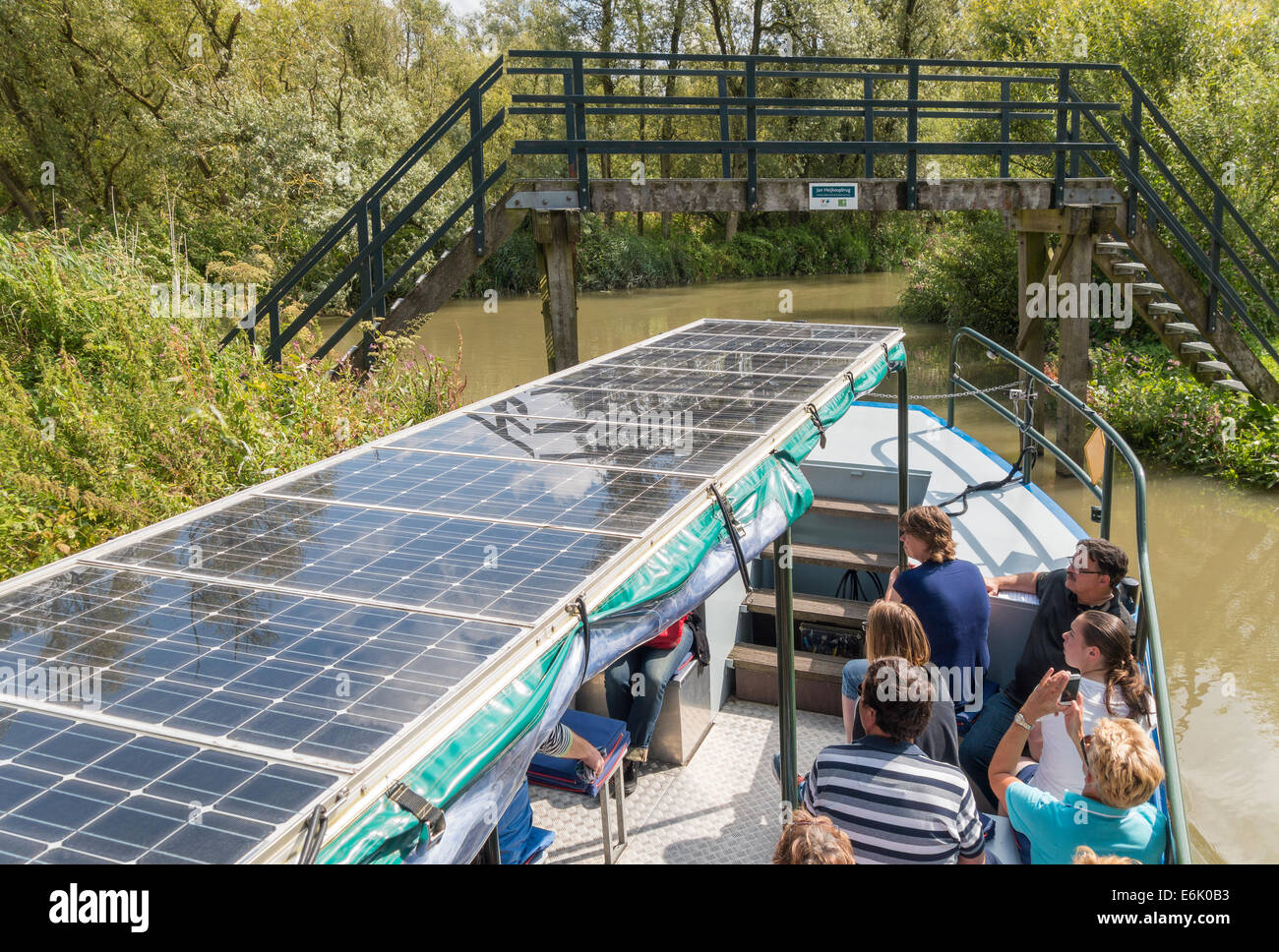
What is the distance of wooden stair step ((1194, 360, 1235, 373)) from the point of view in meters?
12.1

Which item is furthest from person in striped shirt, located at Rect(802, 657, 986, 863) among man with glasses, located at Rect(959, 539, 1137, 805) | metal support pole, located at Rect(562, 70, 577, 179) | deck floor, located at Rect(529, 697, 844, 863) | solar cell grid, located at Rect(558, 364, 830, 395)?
metal support pole, located at Rect(562, 70, 577, 179)

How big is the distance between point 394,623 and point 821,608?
4264mm

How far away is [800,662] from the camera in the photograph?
6473mm

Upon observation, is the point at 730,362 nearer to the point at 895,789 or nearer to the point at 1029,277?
the point at 895,789

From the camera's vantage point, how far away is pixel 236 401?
7.35 meters

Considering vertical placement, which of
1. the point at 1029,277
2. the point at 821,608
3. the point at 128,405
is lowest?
the point at 821,608

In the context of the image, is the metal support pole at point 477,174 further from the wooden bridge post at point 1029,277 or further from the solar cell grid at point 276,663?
the wooden bridge post at point 1029,277

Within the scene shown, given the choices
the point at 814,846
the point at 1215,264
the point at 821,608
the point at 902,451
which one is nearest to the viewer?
the point at 814,846

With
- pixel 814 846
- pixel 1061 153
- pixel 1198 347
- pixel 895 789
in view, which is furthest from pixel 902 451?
pixel 1198 347

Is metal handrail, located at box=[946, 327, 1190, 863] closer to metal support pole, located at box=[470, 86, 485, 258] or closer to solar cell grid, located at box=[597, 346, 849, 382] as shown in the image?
solar cell grid, located at box=[597, 346, 849, 382]

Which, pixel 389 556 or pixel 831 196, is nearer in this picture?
pixel 389 556

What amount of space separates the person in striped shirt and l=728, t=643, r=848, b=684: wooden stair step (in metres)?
2.78

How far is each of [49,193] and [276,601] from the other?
29718 mm
